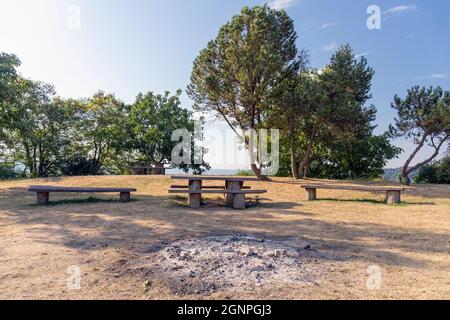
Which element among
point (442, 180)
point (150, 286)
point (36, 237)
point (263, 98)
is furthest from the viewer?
point (442, 180)

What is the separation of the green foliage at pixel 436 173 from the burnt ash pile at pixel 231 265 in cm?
2328

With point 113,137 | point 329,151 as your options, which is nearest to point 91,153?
point 113,137

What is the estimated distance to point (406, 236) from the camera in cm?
577

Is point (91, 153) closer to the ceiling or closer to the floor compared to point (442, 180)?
closer to the ceiling

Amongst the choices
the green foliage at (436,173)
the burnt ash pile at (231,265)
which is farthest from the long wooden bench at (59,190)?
the green foliage at (436,173)

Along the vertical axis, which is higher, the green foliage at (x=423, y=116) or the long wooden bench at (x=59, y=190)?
the green foliage at (x=423, y=116)

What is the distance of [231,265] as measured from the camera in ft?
12.9

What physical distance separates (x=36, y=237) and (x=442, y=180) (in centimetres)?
2647

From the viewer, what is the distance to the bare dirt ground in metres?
3.29

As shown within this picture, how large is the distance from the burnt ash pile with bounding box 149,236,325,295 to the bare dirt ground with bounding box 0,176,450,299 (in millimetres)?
14

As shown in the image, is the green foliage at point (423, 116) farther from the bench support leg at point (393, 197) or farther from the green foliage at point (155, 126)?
the green foliage at point (155, 126)

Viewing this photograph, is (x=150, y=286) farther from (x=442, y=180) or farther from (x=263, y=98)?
(x=442, y=180)

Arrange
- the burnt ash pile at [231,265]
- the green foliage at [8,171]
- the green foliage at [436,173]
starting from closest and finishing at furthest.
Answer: the burnt ash pile at [231,265]
the green foliage at [436,173]
the green foliage at [8,171]

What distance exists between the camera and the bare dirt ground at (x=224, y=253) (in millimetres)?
3287
